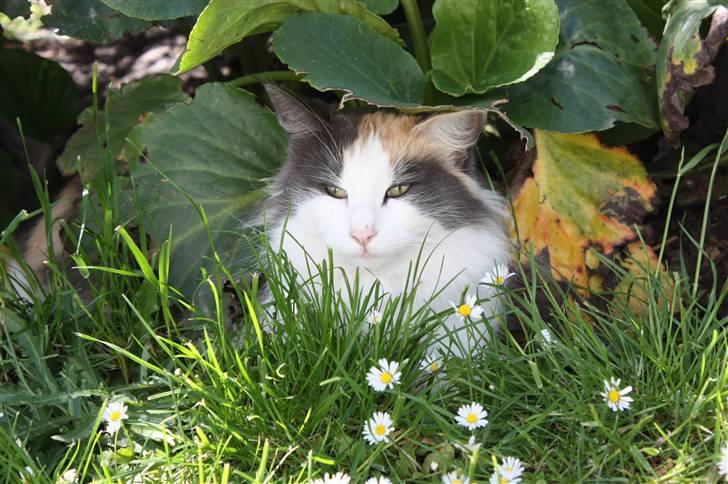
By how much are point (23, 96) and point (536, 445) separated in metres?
1.86

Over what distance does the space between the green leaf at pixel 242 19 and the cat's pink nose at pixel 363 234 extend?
1.67 feet

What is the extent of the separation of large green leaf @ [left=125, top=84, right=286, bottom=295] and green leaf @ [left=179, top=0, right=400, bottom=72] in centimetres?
22

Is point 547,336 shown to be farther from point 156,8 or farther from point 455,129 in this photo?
point 156,8

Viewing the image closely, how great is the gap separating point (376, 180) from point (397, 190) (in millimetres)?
67

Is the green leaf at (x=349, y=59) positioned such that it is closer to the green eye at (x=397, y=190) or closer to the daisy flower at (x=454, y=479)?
the green eye at (x=397, y=190)

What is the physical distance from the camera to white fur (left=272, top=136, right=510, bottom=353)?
176cm

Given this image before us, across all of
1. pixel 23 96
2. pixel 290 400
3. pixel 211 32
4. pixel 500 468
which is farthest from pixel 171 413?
pixel 23 96

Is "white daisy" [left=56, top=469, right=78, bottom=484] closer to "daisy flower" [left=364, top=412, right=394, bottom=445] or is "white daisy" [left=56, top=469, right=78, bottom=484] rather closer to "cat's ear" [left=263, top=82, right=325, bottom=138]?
"daisy flower" [left=364, top=412, right=394, bottom=445]

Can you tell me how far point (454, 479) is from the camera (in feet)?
4.65

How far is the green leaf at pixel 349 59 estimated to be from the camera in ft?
5.73

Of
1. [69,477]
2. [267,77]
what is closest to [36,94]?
[267,77]

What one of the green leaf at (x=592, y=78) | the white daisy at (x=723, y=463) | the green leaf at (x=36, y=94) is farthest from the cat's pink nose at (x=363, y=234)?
the green leaf at (x=36, y=94)

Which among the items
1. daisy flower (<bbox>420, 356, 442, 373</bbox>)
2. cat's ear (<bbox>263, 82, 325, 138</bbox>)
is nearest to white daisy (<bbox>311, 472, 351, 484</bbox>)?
daisy flower (<bbox>420, 356, 442, 373</bbox>)

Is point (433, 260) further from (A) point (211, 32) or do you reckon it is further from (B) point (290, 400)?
(A) point (211, 32)
